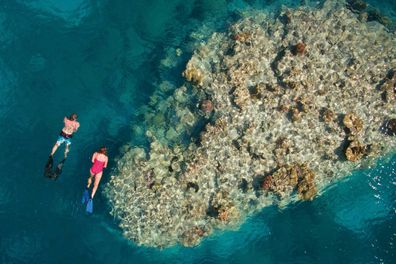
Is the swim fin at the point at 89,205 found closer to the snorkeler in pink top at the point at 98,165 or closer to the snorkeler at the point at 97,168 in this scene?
the snorkeler at the point at 97,168

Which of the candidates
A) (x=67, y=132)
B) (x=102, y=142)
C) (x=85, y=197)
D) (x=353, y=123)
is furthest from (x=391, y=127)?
(x=67, y=132)

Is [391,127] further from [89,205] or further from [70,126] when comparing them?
[70,126]

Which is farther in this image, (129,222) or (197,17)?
(197,17)

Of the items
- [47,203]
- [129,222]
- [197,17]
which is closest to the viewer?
[129,222]

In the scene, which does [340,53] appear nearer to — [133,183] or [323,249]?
[323,249]

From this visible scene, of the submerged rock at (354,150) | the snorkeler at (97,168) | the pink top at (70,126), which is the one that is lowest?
the snorkeler at (97,168)

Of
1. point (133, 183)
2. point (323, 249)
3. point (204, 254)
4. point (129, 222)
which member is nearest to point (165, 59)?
point (133, 183)

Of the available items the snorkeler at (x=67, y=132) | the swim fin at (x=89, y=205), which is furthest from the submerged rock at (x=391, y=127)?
the snorkeler at (x=67, y=132)
